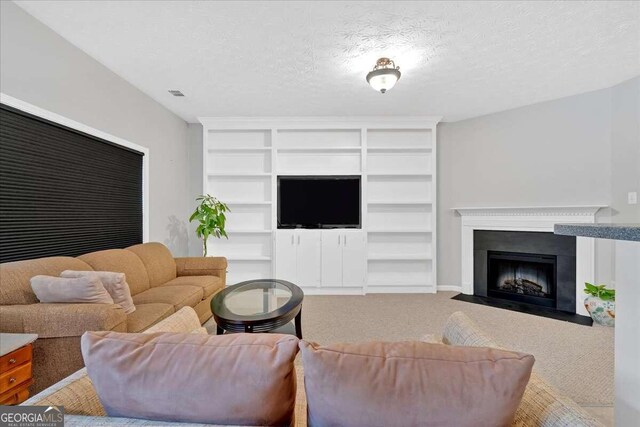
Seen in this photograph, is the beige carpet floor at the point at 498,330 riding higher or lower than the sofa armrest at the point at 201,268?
lower

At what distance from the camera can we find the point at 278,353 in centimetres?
73

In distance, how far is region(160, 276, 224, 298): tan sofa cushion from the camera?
2.92 metres

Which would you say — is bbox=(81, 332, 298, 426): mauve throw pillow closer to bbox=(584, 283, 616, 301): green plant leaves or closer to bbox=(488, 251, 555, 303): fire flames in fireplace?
bbox=(584, 283, 616, 301): green plant leaves

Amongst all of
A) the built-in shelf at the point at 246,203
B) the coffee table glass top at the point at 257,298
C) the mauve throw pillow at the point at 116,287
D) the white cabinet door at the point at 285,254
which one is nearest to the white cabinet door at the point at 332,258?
the white cabinet door at the point at 285,254

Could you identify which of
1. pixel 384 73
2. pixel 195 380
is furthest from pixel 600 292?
pixel 195 380

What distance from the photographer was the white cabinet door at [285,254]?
419 cm

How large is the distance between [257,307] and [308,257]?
6.21 ft

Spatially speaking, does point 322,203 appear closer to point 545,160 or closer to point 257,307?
point 257,307

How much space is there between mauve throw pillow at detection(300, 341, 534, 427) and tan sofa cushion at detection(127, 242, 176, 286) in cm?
281

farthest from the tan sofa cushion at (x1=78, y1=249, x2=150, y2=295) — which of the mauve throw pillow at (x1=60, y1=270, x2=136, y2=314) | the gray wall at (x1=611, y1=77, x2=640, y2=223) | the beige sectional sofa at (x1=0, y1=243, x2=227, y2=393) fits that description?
the gray wall at (x1=611, y1=77, x2=640, y2=223)

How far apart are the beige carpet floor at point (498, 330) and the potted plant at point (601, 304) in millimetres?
123

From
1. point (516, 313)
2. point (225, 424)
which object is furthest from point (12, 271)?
point (516, 313)

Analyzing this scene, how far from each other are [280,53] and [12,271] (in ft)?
8.29

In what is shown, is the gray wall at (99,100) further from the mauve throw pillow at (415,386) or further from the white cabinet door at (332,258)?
the mauve throw pillow at (415,386)
